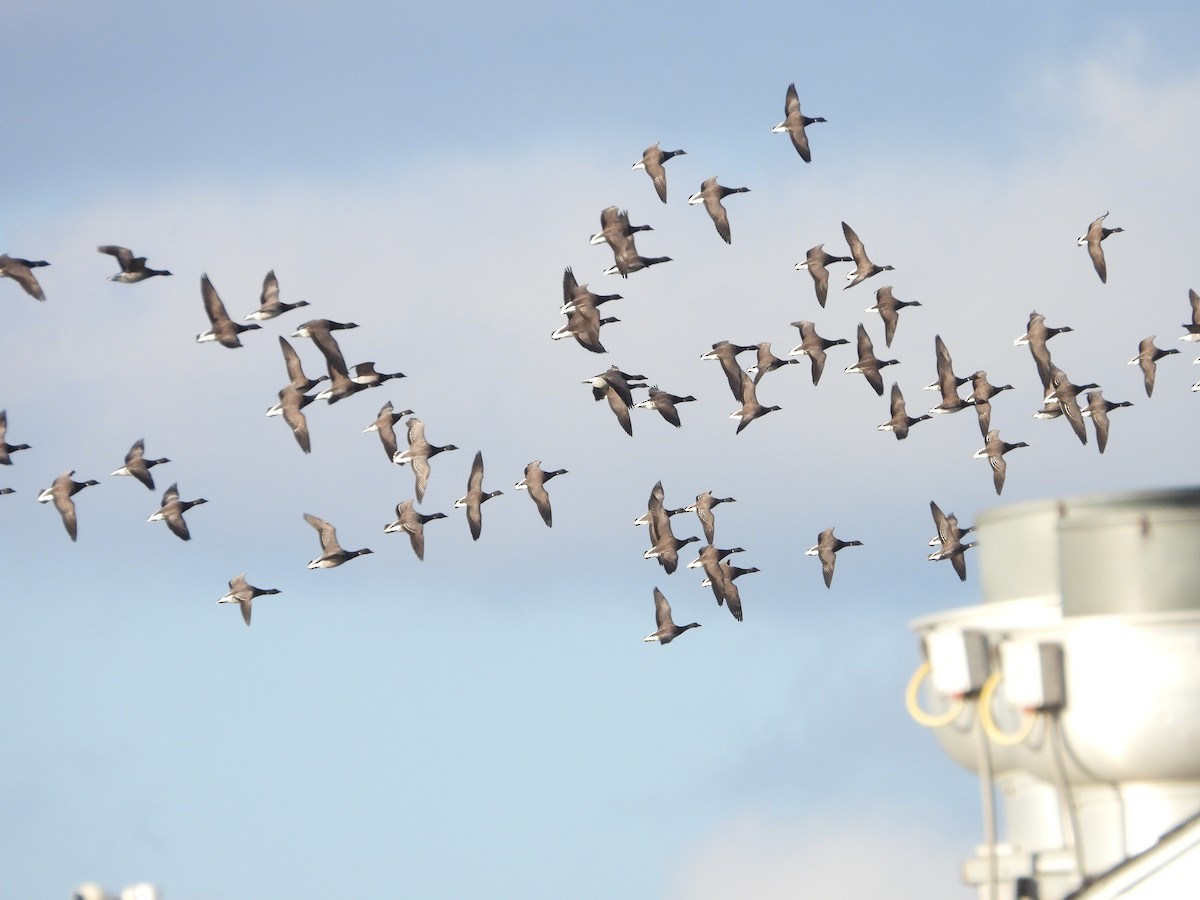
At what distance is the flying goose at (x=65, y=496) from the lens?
2549 inches

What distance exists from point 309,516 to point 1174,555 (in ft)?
132

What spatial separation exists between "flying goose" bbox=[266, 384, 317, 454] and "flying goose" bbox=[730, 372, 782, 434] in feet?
41.6

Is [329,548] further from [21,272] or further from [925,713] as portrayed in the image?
[925,713]

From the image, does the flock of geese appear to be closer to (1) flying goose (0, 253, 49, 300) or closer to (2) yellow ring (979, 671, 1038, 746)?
(1) flying goose (0, 253, 49, 300)

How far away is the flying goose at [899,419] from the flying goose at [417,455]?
41.0 ft

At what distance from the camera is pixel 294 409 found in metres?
61.1

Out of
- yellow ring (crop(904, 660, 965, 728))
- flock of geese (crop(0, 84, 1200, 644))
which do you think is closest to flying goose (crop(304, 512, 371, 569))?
flock of geese (crop(0, 84, 1200, 644))

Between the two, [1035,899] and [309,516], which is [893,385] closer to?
[309,516]

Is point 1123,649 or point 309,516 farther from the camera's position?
point 309,516

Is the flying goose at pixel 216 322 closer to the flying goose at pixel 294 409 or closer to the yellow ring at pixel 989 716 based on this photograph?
the flying goose at pixel 294 409

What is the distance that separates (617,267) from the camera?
6056 centimetres

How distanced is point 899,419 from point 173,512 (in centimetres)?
1978

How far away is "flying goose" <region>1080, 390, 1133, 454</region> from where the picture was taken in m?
68.9

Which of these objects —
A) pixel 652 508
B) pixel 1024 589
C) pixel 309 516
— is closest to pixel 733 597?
pixel 652 508
